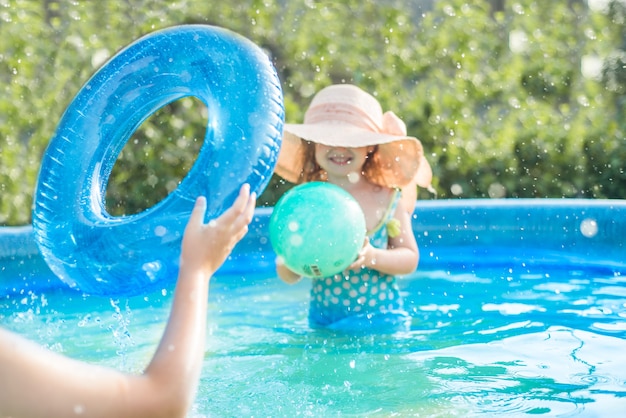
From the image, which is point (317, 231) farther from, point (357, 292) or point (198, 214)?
point (198, 214)

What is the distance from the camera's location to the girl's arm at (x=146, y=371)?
3.96 ft

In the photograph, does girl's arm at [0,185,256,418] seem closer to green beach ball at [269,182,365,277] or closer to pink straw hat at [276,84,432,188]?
green beach ball at [269,182,365,277]

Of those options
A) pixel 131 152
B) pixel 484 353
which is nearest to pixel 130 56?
pixel 484 353

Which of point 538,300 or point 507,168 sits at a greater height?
point 507,168

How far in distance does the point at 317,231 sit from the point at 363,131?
2.70ft

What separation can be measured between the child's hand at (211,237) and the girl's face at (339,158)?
239 centimetres

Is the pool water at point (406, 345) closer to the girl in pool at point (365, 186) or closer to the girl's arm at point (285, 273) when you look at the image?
the girl in pool at point (365, 186)

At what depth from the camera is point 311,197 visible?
358cm

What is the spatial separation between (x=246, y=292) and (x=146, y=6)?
146 inches

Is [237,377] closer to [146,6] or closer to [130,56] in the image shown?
[130,56]

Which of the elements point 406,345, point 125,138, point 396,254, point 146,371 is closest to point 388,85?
point 396,254

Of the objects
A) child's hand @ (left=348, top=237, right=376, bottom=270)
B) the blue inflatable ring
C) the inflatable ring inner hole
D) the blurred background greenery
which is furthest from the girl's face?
the inflatable ring inner hole

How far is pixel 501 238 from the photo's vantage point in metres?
6.36

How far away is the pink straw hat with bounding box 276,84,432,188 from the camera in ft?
13.7
